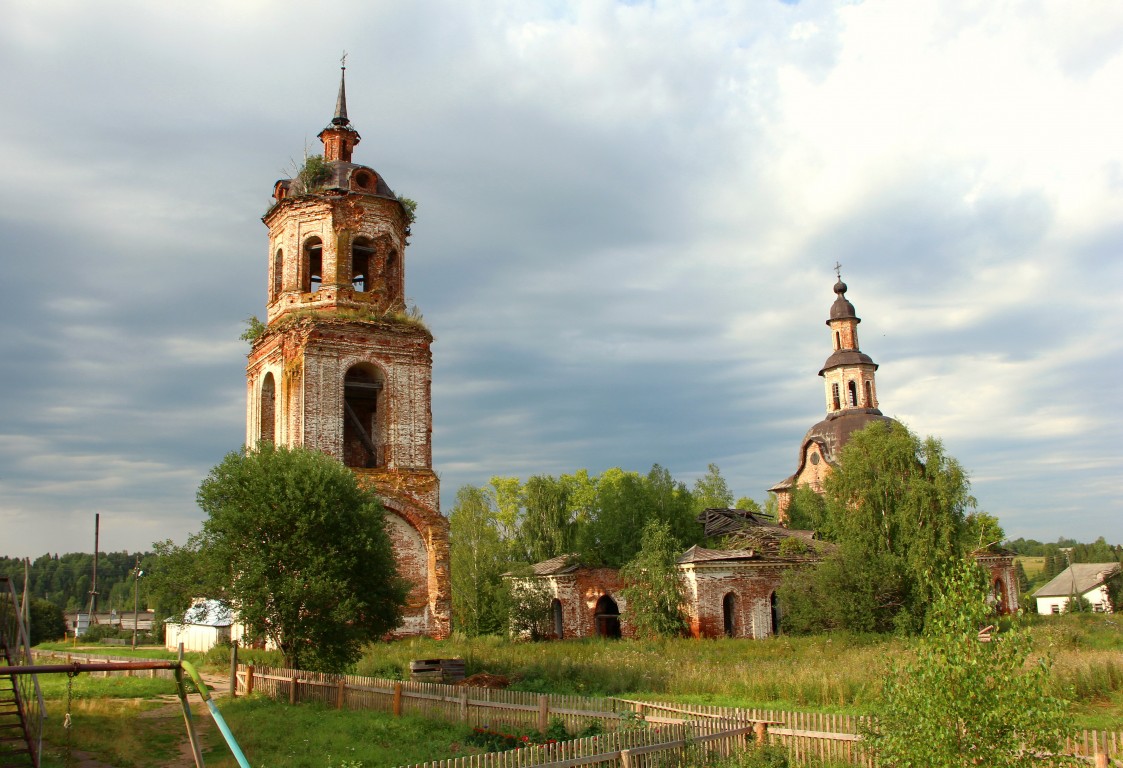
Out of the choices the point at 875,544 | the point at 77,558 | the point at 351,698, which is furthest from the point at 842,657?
the point at 77,558

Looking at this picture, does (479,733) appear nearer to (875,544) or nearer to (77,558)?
(875,544)

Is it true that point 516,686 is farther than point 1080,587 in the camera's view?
No

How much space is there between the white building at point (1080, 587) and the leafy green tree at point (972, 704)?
6622 centimetres

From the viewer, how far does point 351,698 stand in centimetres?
1545

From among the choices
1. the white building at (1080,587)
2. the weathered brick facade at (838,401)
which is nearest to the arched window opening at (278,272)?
the weathered brick facade at (838,401)

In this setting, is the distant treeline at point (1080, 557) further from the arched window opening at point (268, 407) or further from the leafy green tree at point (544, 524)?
the arched window opening at point (268, 407)

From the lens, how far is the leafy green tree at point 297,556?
52.8 ft

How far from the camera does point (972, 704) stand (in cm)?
698

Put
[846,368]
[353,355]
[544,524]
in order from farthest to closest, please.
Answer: [846,368]
[544,524]
[353,355]

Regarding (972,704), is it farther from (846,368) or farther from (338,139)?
(846,368)

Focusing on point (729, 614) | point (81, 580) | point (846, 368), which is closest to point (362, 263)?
point (729, 614)

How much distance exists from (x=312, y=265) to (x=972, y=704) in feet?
76.5

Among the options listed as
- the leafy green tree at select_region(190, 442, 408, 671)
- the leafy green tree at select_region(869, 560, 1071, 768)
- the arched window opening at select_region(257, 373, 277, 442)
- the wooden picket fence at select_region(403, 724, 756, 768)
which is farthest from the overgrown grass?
the arched window opening at select_region(257, 373, 277, 442)

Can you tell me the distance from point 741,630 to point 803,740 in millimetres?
18267
